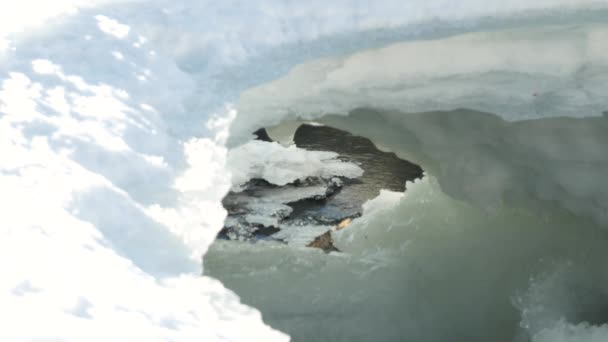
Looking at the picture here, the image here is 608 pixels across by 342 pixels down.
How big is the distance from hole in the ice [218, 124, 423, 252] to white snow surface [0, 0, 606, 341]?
5.67 feet

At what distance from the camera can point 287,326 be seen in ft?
6.75

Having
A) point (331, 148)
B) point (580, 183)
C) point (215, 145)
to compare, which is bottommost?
point (215, 145)

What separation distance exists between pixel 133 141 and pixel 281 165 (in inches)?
149

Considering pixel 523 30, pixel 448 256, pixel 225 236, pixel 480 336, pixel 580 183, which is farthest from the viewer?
pixel 225 236

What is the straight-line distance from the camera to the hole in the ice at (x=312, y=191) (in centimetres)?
369

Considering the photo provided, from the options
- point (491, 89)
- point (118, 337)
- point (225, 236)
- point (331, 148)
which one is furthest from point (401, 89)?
point (331, 148)

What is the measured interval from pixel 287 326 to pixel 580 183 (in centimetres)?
92

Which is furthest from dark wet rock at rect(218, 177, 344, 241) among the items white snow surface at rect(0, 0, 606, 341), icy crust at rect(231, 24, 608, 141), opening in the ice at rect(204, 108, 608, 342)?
white snow surface at rect(0, 0, 606, 341)

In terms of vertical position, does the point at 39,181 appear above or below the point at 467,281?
below

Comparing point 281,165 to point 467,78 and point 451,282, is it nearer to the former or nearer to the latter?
point 451,282

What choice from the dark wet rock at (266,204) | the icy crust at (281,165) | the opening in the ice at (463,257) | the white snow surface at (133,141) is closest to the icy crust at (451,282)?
the opening in the ice at (463,257)

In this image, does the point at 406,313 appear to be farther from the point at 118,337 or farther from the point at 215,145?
the point at 118,337

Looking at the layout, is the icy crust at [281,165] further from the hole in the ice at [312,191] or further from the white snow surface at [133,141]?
the white snow surface at [133,141]

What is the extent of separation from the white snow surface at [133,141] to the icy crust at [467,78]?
0.25 ft
